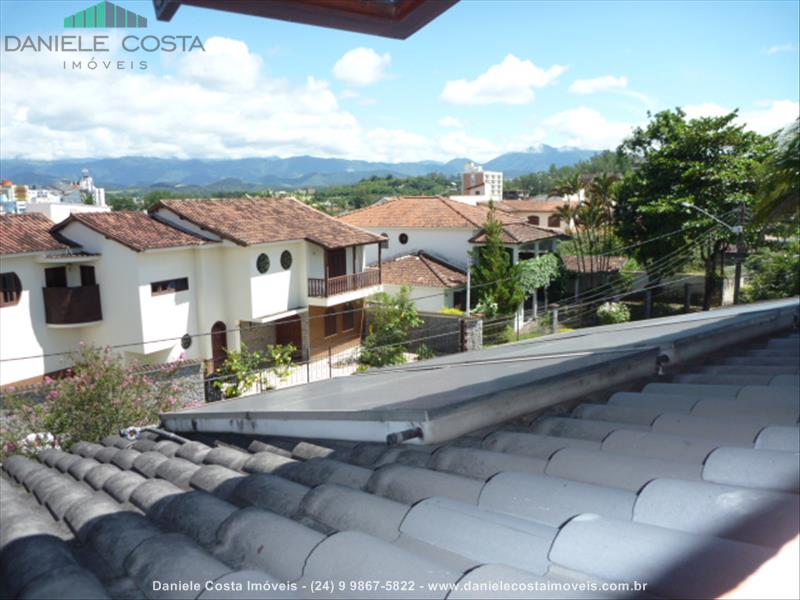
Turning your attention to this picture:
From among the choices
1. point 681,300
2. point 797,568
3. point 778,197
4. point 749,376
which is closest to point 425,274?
point 681,300

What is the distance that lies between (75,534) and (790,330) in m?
5.26

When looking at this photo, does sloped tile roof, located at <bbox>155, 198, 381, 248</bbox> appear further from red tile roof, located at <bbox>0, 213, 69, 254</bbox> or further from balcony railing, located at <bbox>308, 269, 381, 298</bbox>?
red tile roof, located at <bbox>0, 213, 69, 254</bbox>

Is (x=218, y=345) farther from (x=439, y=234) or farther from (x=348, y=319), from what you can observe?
(x=439, y=234)

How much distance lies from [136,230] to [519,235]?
1588 cm

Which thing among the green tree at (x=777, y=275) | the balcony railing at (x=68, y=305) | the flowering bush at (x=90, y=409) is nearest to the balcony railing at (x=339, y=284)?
the balcony railing at (x=68, y=305)

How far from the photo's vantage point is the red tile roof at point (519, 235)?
26031mm

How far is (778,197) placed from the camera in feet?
36.0

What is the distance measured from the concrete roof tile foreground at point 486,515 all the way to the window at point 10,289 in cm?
1669

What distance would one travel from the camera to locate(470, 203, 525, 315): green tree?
927 inches

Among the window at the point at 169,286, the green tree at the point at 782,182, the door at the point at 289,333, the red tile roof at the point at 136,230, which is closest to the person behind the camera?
the green tree at the point at 782,182

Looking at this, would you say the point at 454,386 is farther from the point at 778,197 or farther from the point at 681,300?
the point at 681,300

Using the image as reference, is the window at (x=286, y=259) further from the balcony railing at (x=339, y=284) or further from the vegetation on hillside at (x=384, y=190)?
the vegetation on hillside at (x=384, y=190)

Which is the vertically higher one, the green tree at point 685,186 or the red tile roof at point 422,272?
the green tree at point 685,186

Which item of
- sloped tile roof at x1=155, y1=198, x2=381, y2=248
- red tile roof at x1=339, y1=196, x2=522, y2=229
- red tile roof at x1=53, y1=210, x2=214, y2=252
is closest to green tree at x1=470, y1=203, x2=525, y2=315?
red tile roof at x1=339, y1=196, x2=522, y2=229
